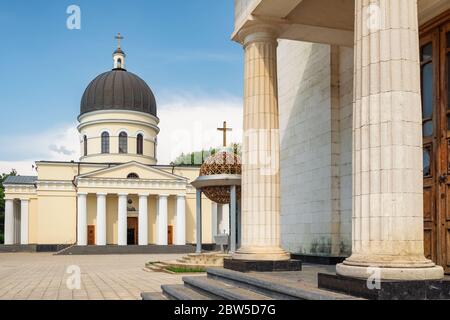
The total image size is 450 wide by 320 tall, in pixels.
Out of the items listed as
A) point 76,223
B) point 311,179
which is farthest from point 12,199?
point 311,179

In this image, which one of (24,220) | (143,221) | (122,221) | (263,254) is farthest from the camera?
(24,220)

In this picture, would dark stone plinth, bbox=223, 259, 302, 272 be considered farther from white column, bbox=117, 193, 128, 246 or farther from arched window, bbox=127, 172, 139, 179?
arched window, bbox=127, 172, 139, 179

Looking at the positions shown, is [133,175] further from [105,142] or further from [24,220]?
[24,220]

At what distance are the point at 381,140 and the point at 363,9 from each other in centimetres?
186

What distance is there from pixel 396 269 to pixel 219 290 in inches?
133

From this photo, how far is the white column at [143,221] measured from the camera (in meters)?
48.1

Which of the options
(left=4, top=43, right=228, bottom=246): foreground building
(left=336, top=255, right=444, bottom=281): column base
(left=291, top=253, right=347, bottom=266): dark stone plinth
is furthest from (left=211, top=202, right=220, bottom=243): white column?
(left=336, top=255, right=444, bottom=281): column base

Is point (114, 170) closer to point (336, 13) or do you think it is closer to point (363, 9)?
point (336, 13)

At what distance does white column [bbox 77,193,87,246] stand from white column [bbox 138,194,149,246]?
4838 mm

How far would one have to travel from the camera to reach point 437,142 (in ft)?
29.9

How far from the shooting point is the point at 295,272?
10305 mm

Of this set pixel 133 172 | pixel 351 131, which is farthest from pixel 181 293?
pixel 133 172

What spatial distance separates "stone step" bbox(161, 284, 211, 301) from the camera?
9.22 meters

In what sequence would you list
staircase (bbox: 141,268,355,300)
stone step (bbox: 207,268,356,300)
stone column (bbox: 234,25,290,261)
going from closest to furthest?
1. stone step (bbox: 207,268,356,300)
2. staircase (bbox: 141,268,355,300)
3. stone column (bbox: 234,25,290,261)
